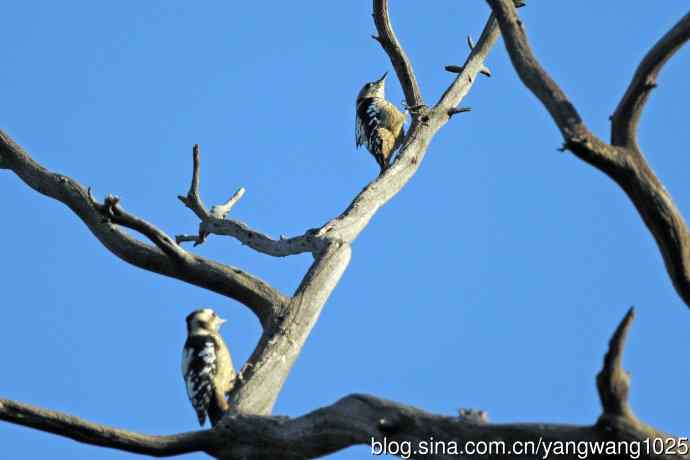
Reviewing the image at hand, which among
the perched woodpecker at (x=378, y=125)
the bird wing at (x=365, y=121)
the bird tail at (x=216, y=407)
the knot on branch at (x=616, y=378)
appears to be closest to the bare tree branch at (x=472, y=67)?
the perched woodpecker at (x=378, y=125)

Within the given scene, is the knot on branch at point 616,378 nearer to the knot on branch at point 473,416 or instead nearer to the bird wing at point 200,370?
the knot on branch at point 473,416

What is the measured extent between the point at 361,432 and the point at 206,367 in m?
1.77

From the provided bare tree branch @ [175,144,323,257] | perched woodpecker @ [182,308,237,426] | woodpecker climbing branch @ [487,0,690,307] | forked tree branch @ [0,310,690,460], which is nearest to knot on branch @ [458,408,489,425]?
forked tree branch @ [0,310,690,460]

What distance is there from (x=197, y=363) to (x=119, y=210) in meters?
0.96

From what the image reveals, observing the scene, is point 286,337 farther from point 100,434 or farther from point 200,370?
point 100,434

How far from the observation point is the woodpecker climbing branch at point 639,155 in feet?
13.9

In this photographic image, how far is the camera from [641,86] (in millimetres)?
4480

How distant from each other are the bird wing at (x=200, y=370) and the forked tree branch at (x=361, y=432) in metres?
0.94

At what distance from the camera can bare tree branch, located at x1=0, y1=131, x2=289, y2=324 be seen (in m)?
5.74

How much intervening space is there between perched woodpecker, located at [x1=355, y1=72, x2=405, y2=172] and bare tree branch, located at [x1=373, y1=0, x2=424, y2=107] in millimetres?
802

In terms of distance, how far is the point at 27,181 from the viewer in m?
7.02

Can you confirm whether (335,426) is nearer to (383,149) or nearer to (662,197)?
(662,197)

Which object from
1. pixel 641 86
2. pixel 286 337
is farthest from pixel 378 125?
pixel 641 86

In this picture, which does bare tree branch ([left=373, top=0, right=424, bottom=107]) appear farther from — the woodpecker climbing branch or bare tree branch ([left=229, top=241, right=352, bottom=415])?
the woodpecker climbing branch
